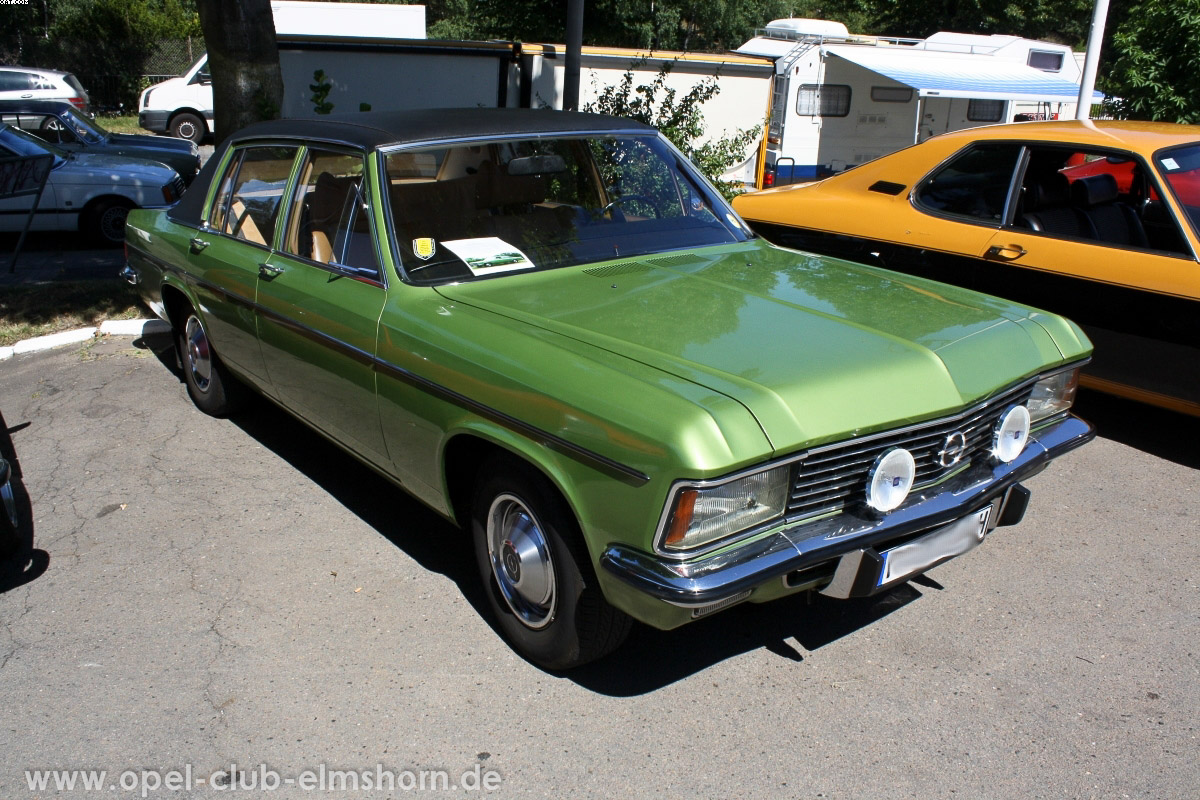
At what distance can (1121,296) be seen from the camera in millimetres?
4797

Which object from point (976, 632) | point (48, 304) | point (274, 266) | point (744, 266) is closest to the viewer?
point (976, 632)

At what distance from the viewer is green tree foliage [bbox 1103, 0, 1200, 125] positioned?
32.0 ft

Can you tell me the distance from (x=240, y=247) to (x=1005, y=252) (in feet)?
12.9

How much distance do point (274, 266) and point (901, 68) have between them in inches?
599

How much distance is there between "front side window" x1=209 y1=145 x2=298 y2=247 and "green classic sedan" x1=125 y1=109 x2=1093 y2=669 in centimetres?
3

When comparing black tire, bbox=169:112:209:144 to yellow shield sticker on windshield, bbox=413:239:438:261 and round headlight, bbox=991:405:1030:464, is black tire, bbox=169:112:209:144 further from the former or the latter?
round headlight, bbox=991:405:1030:464

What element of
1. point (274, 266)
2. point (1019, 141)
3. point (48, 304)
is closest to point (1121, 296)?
point (1019, 141)

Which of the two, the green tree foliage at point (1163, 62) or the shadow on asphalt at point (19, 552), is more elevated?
the green tree foliage at point (1163, 62)

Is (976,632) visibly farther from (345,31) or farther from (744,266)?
(345,31)

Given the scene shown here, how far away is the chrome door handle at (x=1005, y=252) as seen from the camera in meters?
5.15

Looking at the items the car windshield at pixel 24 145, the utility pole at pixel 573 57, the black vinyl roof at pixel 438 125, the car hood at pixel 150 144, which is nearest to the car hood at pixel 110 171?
the car windshield at pixel 24 145

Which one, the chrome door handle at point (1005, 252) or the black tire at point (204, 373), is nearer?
the chrome door handle at point (1005, 252)

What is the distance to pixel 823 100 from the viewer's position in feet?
58.2

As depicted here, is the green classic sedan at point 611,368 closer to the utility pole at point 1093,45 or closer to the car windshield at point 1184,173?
the car windshield at point 1184,173
